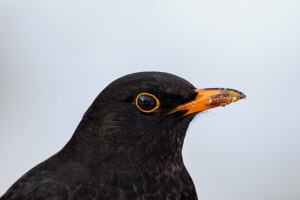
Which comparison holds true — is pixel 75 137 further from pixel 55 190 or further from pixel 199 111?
pixel 199 111

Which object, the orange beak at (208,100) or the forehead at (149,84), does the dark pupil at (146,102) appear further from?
the orange beak at (208,100)

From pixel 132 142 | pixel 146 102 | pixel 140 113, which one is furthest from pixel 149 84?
pixel 132 142

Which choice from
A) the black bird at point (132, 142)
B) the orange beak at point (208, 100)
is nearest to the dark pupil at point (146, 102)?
the black bird at point (132, 142)

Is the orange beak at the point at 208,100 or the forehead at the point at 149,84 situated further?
the orange beak at the point at 208,100

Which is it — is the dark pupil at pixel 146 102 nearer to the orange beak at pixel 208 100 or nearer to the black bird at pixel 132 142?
the black bird at pixel 132 142

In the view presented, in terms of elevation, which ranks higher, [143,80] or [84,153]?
[143,80]

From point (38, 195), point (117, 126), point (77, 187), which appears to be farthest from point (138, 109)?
point (38, 195)

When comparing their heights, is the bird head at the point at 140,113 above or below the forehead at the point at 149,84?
below
